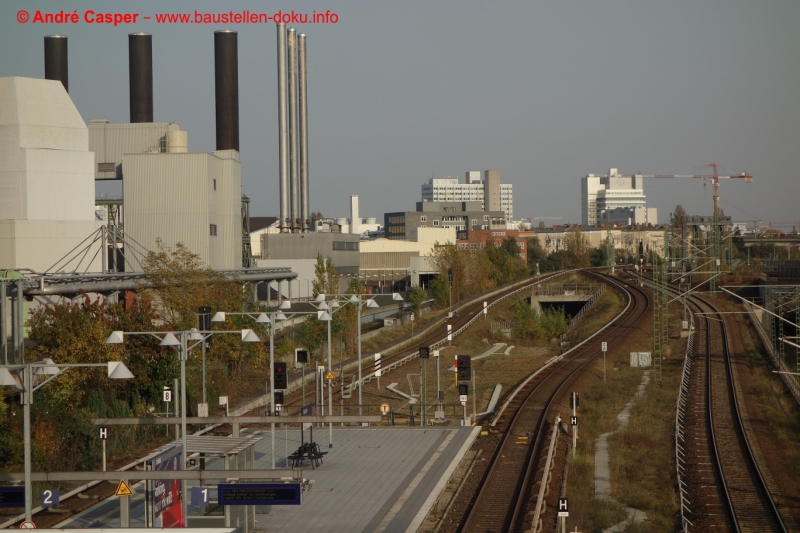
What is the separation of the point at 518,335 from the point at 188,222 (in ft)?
72.5

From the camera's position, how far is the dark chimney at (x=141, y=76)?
70.8m

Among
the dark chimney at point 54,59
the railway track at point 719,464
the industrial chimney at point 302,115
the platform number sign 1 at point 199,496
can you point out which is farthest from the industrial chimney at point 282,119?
the platform number sign 1 at point 199,496

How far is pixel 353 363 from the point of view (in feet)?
147

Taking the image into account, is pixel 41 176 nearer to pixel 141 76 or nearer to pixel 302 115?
pixel 141 76

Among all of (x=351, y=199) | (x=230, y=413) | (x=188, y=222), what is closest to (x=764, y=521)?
(x=230, y=413)

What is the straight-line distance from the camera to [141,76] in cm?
7156

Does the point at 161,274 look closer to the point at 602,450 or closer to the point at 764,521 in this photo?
the point at 602,450

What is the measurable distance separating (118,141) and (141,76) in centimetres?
714

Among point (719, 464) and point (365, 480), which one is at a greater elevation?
point (365, 480)

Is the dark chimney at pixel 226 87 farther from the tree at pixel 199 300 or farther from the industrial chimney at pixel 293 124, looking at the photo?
the tree at pixel 199 300

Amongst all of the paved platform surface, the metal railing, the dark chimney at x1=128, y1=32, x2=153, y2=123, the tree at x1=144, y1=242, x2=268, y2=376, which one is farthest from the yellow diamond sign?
the dark chimney at x1=128, y1=32, x2=153, y2=123

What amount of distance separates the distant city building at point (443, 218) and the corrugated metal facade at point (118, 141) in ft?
335

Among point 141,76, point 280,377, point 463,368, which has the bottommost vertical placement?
point 463,368

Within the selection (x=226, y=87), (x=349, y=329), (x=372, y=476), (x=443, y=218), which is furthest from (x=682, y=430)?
(x=443, y=218)
